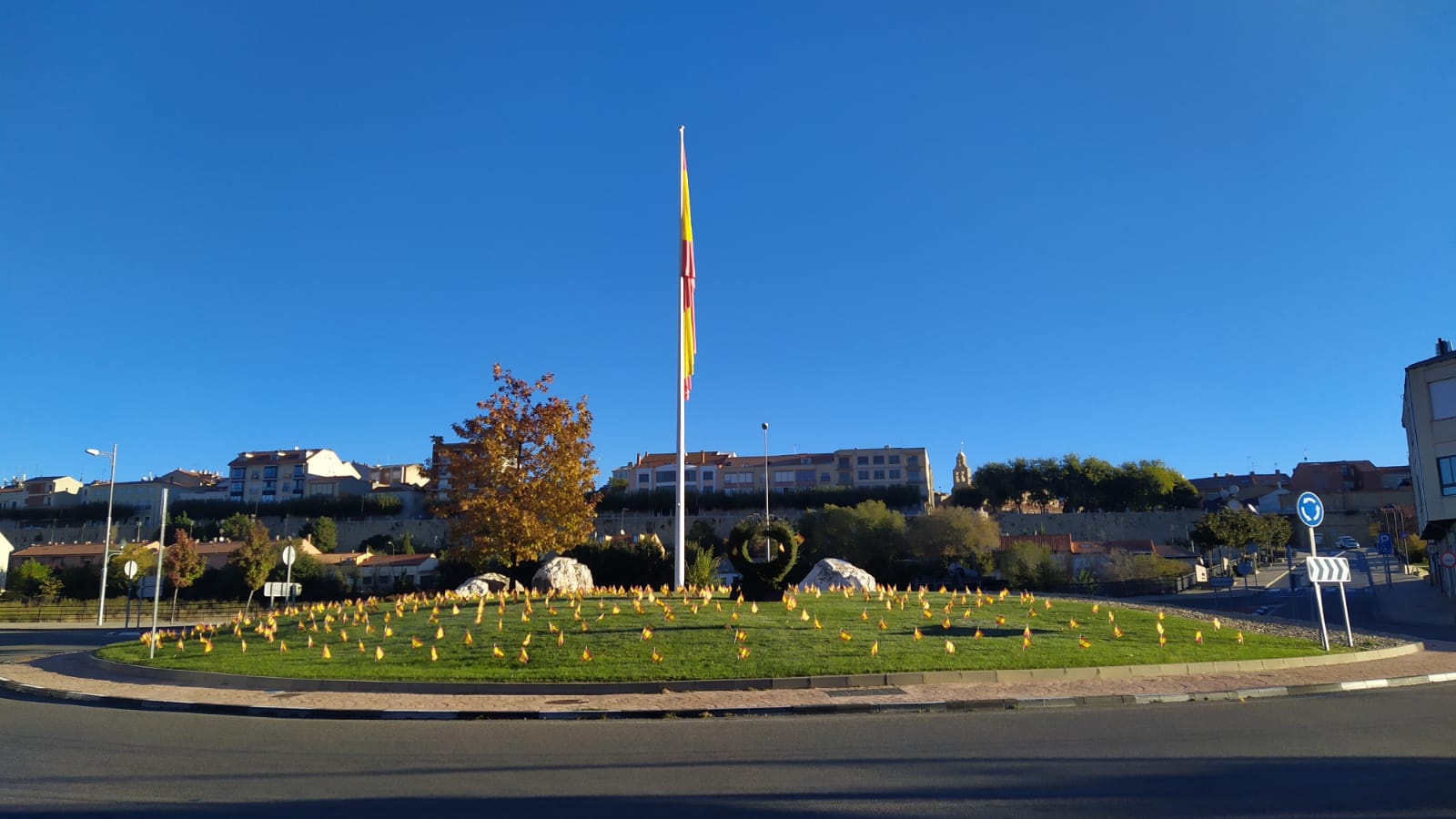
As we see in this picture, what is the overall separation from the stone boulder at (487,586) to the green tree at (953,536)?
3666 centimetres

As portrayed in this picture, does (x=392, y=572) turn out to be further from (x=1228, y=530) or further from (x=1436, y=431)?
(x=1436, y=431)

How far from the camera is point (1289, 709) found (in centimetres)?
1088

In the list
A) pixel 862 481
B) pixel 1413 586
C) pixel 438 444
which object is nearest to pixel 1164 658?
pixel 438 444

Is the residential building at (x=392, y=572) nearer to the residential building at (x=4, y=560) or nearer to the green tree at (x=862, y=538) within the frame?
the green tree at (x=862, y=538)

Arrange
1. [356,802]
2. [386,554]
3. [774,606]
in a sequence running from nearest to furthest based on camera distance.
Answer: [356,802], [774,606], [386,554]

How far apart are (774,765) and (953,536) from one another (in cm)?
5383

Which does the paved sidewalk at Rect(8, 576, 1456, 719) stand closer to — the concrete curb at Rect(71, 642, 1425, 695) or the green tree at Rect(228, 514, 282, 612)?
the concrete curb at Rect(71, 642, 1425, 695)

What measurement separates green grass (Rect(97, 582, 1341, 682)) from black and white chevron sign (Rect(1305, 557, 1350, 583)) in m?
1.31

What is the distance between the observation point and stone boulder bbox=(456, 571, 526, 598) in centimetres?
2669

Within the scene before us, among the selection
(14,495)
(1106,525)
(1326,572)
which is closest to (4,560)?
(14,495)

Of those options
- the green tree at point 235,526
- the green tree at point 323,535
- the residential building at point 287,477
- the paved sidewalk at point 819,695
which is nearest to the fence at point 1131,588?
the paved sidewalk at point 819,695

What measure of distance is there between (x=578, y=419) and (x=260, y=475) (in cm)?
9734

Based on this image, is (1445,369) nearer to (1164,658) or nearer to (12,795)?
(1164,658)

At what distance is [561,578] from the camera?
92.2 ft
